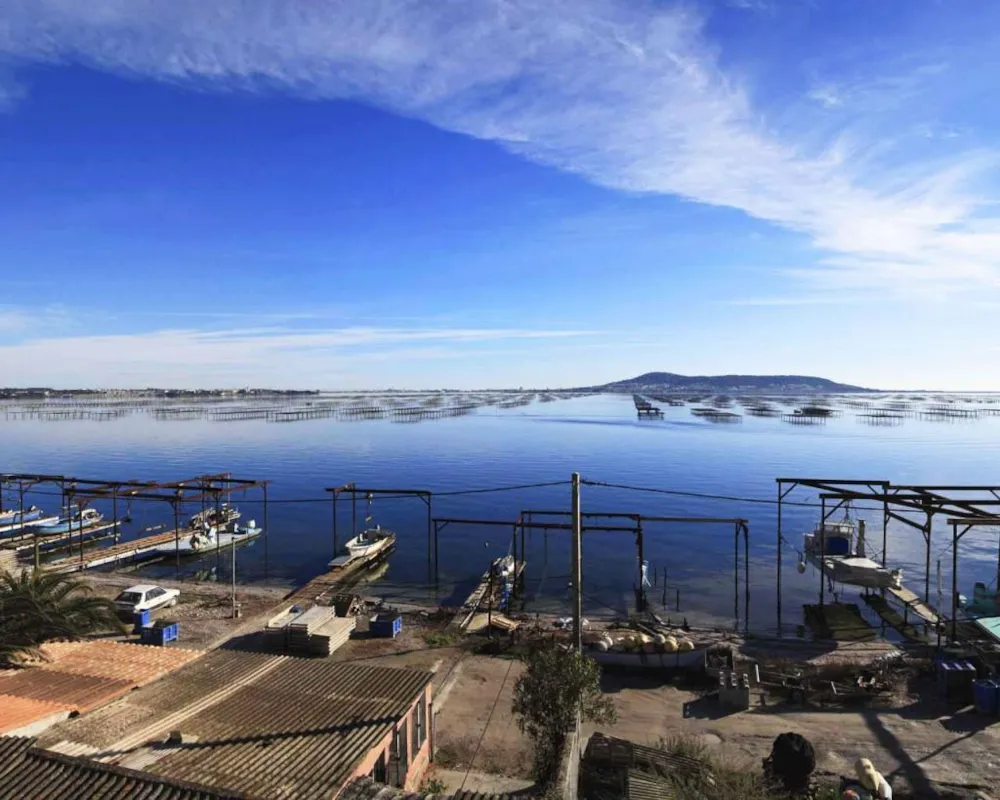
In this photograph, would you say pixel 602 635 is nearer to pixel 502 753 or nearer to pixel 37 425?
pixel 502 753

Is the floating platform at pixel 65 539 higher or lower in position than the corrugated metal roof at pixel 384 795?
lower

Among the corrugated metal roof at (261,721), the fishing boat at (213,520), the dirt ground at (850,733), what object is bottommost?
the fishing boat at (213,520)

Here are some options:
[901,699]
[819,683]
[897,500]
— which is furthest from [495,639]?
[897,500]

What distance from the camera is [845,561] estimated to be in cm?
3142

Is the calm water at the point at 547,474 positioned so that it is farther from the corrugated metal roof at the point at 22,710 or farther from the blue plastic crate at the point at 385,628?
the corrugated metal roof at the point at 22,710

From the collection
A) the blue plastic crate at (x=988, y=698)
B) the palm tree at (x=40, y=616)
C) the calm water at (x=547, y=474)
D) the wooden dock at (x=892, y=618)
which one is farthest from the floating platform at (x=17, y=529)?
the blue plastic crate at (x=988, y=698)

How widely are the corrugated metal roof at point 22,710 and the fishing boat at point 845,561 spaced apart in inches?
1232

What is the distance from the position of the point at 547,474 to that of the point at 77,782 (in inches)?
2403

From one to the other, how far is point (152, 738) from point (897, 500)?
2736cm

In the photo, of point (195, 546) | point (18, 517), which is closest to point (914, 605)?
point (195, 546)

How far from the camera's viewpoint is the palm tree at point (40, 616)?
1686 centimetres

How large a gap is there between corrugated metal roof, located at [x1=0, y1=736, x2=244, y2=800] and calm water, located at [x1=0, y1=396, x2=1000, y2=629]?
24.4 m

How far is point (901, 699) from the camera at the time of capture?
64.2 feet

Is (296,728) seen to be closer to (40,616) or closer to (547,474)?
(40,616)
